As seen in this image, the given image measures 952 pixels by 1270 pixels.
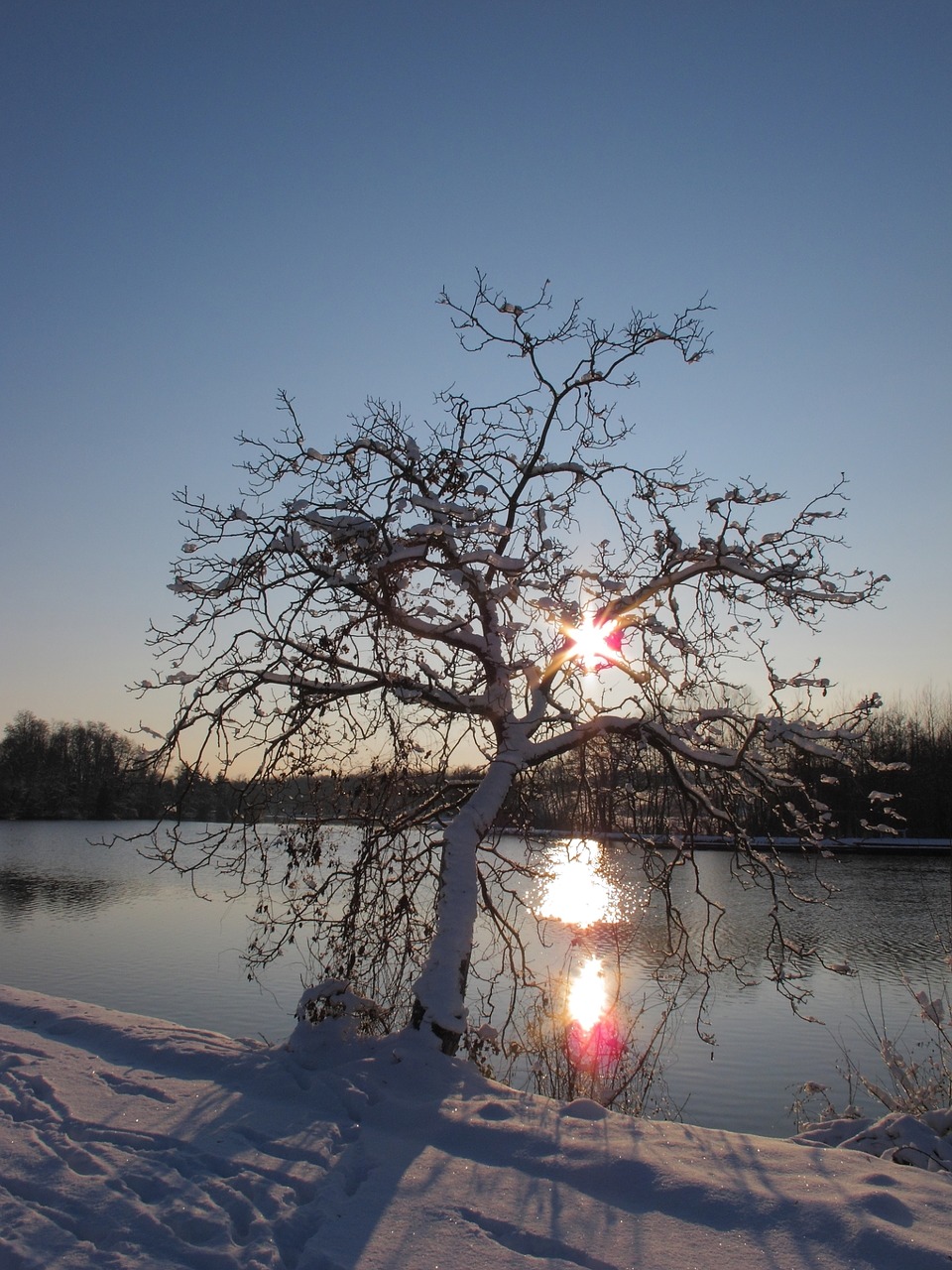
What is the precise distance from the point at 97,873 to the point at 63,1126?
109 feet

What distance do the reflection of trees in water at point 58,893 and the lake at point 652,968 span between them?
73mm

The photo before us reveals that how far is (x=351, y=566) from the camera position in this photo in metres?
6.50

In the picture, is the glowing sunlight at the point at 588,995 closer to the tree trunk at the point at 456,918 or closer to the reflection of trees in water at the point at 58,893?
the tree trunk at the point at 456,918

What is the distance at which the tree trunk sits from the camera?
6023 mm

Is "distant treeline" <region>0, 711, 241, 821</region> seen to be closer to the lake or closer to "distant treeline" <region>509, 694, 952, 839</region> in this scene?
the lake

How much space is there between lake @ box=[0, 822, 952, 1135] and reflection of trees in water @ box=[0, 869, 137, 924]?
0.07 meters

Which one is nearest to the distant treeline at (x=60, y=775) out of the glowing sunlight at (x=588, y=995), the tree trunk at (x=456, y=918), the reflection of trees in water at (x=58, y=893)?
the reflection of trees in water at (x=58, y=893)

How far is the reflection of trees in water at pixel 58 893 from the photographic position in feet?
79.3

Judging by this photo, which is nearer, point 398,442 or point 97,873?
point 398,442

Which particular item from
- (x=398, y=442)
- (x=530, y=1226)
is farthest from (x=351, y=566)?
(x=530, y=1226)

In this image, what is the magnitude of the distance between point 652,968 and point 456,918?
36.3ft

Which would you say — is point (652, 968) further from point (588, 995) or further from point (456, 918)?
point (456, 918)

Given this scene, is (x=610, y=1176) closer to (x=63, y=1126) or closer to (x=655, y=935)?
(x=63, y=1126)

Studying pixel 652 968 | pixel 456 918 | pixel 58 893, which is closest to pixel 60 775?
pixel 58 893
